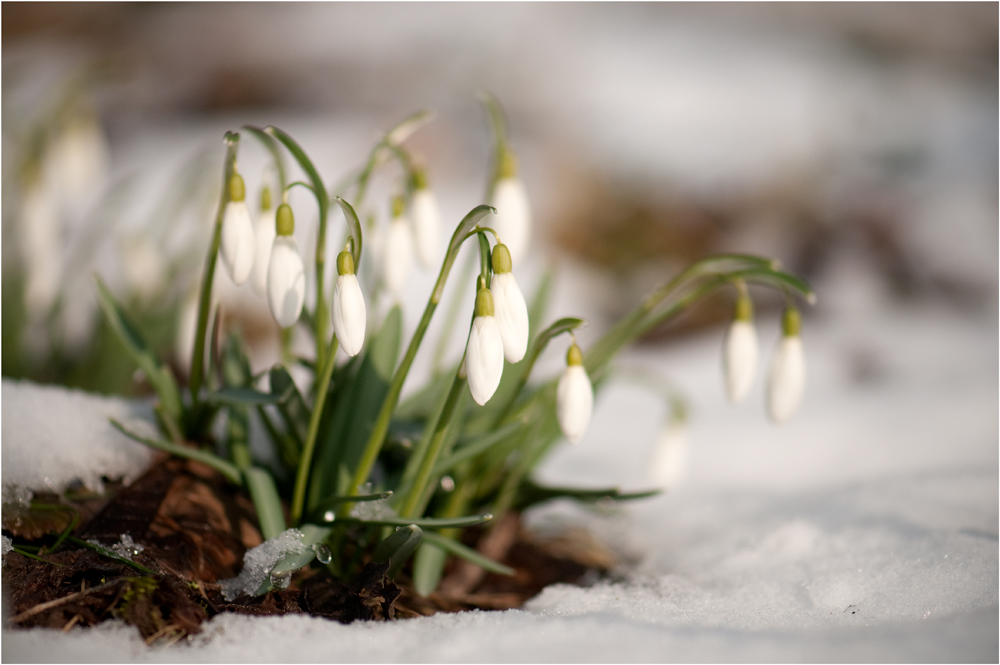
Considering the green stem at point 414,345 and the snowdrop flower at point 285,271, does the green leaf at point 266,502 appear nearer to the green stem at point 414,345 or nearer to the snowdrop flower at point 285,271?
the green stem at point 414,345

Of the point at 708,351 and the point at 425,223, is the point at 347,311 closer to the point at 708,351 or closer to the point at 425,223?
the point at 425,223

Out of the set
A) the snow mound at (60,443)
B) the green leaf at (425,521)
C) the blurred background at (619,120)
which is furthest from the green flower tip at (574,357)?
the blurred background at (619,120)

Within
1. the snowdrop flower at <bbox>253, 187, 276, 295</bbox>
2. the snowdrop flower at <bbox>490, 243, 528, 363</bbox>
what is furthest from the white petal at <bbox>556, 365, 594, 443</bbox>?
the snowdrop flower at <bbox>253, 187, 276, 295</bbox>

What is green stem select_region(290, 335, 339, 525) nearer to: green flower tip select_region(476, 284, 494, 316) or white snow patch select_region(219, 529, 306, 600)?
white snow patch select_region(219, 529, 306, 600)

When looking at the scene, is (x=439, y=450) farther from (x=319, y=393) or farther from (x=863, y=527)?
(x=863, y=527)

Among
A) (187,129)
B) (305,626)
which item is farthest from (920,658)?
(187,129)

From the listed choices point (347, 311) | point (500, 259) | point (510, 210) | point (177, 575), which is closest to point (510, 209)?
point (510, 210)
